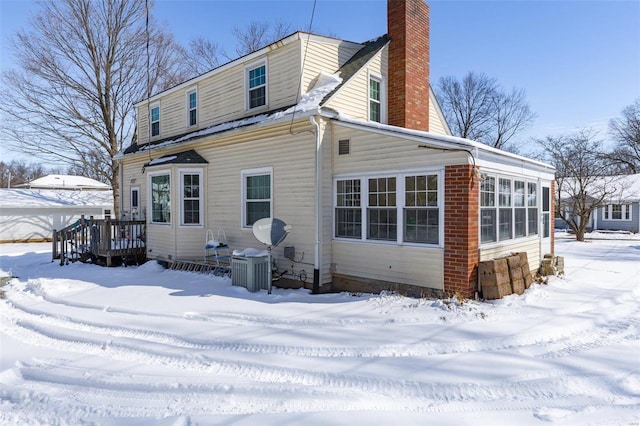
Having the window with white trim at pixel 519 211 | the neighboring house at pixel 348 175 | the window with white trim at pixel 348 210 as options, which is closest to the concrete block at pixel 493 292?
the neighboring house at pixel 348 175

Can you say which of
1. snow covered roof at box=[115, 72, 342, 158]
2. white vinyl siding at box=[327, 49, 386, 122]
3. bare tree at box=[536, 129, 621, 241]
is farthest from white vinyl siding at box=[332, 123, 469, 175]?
bare tree at box=[536, 129, 621, 241]

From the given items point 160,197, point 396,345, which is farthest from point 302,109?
point 160,197

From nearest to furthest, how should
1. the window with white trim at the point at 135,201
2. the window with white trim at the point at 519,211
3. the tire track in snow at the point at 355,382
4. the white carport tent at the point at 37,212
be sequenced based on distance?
the tire track in snow at the point at 355,382
the window with white trim at the point at 519,211
the window with white trim at the point at 135,201
the white carport tent at the point at 37,212

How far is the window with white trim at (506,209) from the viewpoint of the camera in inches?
306

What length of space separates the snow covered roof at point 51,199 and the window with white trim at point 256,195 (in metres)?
21.8

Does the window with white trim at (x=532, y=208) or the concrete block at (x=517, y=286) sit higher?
the window with white trim at (x=532, y=208)

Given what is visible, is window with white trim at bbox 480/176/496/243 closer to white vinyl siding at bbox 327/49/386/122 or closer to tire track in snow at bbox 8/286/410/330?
tire track in snow at bbox 8/286/410/330

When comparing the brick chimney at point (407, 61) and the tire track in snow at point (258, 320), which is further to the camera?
the brick chimney at point (407, 61)

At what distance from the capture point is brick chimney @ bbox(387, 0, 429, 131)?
10.7m

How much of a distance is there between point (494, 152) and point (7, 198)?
30504 mm

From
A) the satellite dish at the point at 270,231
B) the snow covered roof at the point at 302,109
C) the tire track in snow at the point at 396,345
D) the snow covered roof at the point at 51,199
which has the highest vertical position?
the snow covered roof at the point at 302,109

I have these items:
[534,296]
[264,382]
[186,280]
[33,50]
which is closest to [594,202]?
[534,296]

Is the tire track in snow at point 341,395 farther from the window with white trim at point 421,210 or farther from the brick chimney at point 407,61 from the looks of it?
the brick chimney at point 407,61

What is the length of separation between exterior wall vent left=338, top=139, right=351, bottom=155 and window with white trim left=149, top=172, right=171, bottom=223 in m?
6.15
